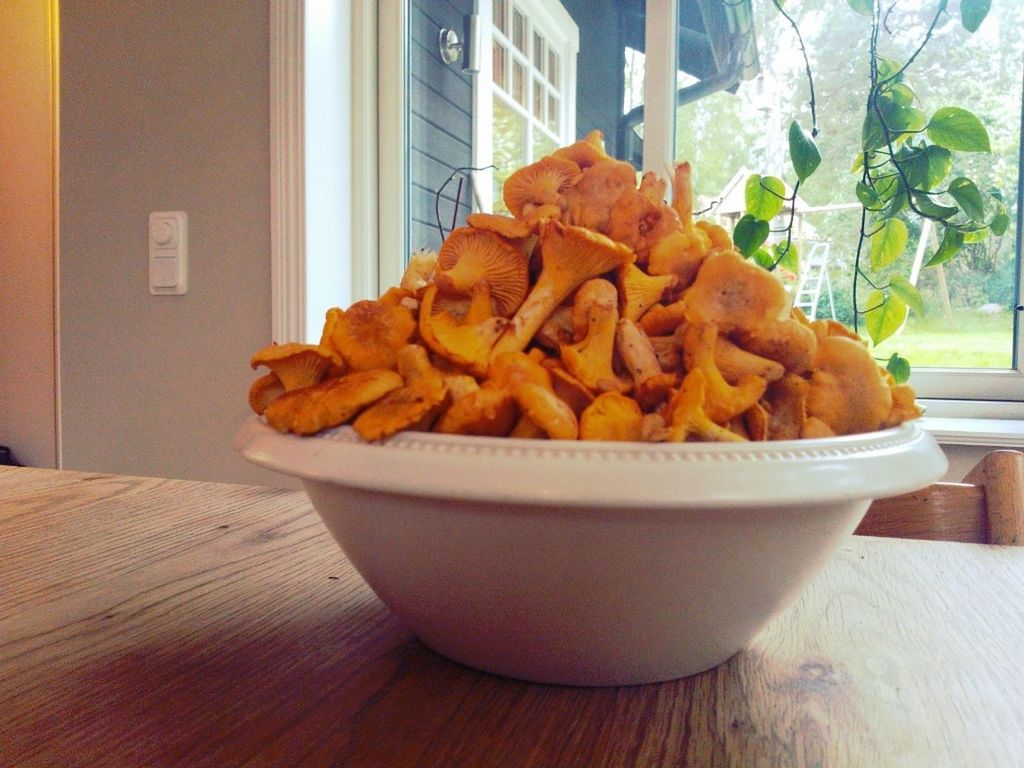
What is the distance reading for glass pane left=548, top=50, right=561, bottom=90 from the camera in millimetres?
1836

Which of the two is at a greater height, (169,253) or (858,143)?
(858,143)

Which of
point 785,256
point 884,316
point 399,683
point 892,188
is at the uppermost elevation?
point 892,188

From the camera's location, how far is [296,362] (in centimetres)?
38

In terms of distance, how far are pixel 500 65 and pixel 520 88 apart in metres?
0.08

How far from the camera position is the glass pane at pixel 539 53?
73.7 inches

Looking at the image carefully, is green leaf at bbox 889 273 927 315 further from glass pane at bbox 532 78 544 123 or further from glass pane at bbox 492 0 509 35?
glass pane at bbox 492 0 509 35

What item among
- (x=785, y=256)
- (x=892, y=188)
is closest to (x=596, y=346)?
(x=785, y=256)

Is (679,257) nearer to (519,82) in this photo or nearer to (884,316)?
(884,316)

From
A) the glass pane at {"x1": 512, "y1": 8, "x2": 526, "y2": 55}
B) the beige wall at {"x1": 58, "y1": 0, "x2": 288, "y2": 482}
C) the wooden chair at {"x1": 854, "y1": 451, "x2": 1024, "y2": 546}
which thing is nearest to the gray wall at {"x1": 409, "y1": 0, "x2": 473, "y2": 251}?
the glass pane at {"x1": 512, "y1": 8, "x2": 526, "y2": 55}

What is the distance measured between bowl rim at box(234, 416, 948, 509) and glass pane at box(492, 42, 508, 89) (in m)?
1.74

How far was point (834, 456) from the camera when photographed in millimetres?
298

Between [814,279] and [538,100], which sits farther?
[538,100]

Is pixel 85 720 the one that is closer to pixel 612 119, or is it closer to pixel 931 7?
pixel 612 119

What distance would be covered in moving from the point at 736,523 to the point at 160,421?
1536 millimetres
